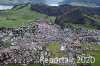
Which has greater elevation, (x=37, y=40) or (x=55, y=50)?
(x=55, y=50)

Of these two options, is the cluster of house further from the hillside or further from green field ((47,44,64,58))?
the hillside

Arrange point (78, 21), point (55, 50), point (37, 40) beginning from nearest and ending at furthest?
point (55, 50) < point (37, 40) < point (78, 21)

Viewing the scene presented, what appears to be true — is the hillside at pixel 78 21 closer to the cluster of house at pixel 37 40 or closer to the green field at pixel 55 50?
the cluster of house at pixel 37 40

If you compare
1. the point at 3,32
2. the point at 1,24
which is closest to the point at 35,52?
the point at 3,32

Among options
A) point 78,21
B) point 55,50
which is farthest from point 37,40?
point 78,21

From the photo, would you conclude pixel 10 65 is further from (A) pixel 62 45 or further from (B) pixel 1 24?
(B) pixel 1 24

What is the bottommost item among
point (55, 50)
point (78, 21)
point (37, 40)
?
point (78, 21)

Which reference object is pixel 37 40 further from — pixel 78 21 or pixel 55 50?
pixel 78 21

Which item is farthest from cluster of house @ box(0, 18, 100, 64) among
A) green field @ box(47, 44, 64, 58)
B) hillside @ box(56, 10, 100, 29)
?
hillside @ box(56, 10, 100, 29)

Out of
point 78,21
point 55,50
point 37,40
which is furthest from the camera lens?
point 78,21
